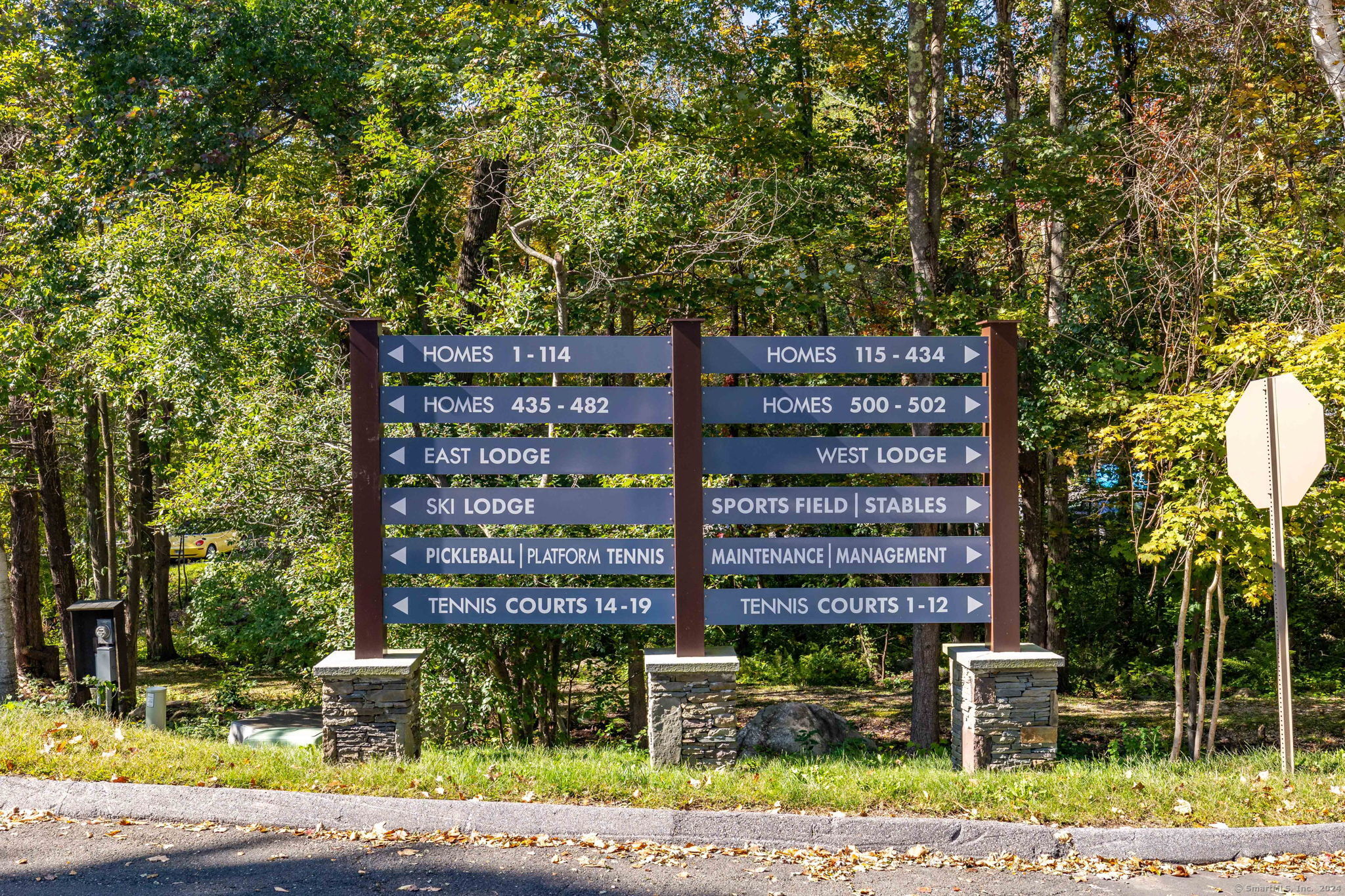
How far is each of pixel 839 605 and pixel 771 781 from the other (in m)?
1.31

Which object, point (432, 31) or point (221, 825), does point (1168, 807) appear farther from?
point (432, 31)

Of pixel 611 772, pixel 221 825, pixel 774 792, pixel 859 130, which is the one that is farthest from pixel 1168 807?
pixel 859 130

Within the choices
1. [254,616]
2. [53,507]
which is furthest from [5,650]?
[53,507]

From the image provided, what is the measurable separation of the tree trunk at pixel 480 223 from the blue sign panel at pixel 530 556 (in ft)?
18.2

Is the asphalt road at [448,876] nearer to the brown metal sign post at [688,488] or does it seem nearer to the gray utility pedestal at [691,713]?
the gray utility pedestal at [691,713]

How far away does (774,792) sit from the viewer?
5543 mm

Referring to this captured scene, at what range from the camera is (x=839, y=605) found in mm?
6535

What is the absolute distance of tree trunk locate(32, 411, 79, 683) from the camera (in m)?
15.2

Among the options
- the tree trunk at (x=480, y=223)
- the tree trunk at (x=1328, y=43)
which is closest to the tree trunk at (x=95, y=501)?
the tree trunk at (x=480, y=223)

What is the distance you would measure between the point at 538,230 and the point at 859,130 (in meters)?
5.81

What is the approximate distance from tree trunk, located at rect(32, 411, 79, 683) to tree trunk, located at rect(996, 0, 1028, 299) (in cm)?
1441

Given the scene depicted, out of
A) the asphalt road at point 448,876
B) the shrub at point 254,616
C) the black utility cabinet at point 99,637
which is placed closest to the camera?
the asphalt road at point 448,876

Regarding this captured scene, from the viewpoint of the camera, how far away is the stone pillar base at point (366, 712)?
6.36 m

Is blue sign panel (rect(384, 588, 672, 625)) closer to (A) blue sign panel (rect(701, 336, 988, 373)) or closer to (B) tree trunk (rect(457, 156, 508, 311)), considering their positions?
(A) blue sign panel (rect(701, 336, 988, 373))
